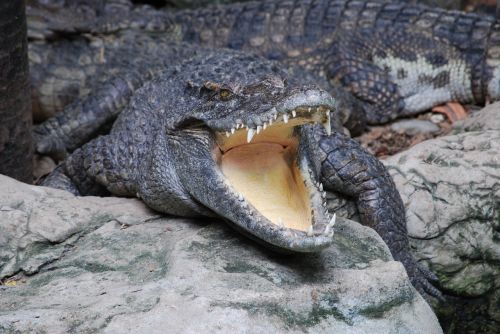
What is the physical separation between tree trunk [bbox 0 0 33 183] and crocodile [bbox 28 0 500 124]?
2007mm

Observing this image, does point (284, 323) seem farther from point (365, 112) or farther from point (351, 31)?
point (351, 31)

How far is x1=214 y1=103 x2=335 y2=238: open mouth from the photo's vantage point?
2.71 meters

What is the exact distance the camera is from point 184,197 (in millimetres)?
3068

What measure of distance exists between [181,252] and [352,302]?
2.01ft

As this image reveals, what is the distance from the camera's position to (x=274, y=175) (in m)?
2.93

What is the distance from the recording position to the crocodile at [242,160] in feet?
8.46

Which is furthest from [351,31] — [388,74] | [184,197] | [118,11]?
[184,197]

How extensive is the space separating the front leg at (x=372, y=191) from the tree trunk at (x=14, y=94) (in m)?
1.43

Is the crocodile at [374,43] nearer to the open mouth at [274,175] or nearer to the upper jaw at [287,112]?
the open mouth at [274,175]

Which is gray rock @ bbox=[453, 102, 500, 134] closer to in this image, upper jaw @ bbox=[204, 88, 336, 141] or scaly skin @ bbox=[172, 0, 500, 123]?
scaly skin @ bbox=[172, 0, 500, 123]

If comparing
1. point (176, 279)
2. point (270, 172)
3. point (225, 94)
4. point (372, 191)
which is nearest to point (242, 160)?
point (270, 172)

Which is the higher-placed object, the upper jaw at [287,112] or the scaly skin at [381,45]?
the upper jaw at [287,112]

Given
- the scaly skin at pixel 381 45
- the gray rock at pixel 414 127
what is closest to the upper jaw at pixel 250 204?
the gray rock at pixel 414 127

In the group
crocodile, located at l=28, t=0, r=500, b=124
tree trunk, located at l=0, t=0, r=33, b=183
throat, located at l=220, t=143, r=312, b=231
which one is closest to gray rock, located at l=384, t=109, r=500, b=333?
throat, located at l=220, t=143, r=312, b=231
